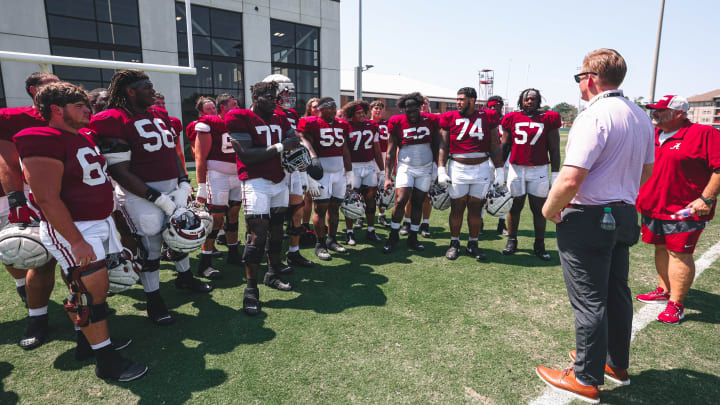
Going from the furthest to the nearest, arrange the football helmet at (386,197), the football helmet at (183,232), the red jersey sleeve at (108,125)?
the football helmet at (386,197) → the football helmet at (183,232) → the red jersey sleeve at (108,125)

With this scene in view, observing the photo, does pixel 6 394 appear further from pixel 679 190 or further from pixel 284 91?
pixel 679 190

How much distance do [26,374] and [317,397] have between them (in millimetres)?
2320

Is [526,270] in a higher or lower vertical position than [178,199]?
lower

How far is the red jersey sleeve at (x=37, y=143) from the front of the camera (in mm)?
2469

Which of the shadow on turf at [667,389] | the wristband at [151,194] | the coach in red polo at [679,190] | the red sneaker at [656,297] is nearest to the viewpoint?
the shadow on turf at [667,389]

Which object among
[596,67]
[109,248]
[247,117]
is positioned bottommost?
[109,248]

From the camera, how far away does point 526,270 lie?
5105 millimetres

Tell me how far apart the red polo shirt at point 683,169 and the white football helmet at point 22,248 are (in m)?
5.82

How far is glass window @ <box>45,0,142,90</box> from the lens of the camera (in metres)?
14.4

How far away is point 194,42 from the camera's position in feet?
59.4

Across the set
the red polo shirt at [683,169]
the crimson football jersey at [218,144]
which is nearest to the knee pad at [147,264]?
the crimson football jersey at [218,144]

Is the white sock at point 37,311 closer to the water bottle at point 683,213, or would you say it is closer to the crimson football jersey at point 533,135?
the crimson football jersey at point 533,135

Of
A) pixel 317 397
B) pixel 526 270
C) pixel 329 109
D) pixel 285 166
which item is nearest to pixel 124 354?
pixel 317 397

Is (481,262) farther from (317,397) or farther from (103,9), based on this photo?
(103,9)
